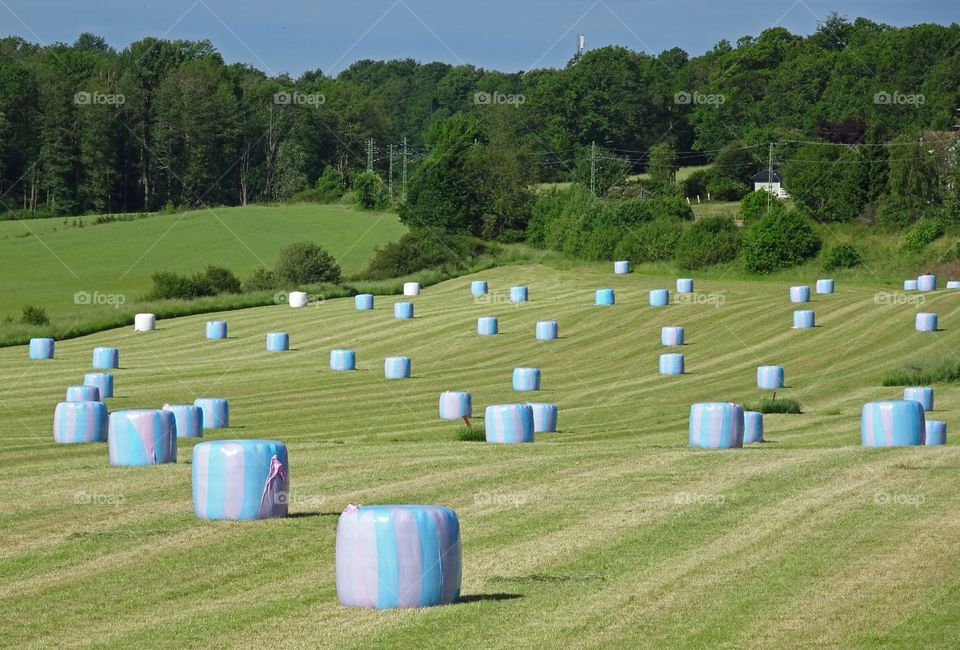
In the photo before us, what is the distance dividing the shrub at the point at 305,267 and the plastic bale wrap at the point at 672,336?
1485 inches

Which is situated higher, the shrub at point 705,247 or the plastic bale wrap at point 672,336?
the shrub at point 705,247

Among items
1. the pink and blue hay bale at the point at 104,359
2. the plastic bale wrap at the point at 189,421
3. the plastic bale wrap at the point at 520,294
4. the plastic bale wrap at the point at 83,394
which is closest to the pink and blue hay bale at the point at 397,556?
the plastic bale wrap at the point at 189,421

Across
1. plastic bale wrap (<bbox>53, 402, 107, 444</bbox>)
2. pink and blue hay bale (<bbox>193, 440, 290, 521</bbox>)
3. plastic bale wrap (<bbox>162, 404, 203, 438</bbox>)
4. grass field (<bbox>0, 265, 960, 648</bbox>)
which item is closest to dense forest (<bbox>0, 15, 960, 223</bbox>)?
plastic bale wrap (<bbox>162, 404, 203, 438</bbox>)

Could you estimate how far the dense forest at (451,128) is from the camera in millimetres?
132500

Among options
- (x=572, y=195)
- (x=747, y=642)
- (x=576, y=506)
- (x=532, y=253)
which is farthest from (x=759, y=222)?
(x=747, y=642)

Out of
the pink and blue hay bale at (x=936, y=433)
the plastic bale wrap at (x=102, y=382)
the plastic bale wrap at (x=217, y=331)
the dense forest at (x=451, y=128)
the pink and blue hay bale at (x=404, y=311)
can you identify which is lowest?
the pink and blue hay bale at (x=936, y=433)

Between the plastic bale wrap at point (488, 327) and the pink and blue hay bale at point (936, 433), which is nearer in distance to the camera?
the pink and blue hay bale at point (936, 433)

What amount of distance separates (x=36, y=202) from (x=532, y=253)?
70040 millimetres

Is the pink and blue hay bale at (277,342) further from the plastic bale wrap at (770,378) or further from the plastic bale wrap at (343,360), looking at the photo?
the plastic bale wrap at (770,378)

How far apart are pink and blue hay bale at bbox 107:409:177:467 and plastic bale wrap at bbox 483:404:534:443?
1015 centimetres

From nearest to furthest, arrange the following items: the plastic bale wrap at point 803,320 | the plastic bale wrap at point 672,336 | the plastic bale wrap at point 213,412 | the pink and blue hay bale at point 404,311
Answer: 1. the plastic bale wrap at point 213,412
2. the plastic bale wrap at point 672,336
3. the plastic bale wrap at point 803,320
4. the pink and blue hay bale at point 404,311

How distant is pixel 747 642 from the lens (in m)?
12.7

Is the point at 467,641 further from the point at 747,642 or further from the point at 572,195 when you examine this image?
the point at 572,195

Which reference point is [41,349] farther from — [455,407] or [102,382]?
[455,407]
